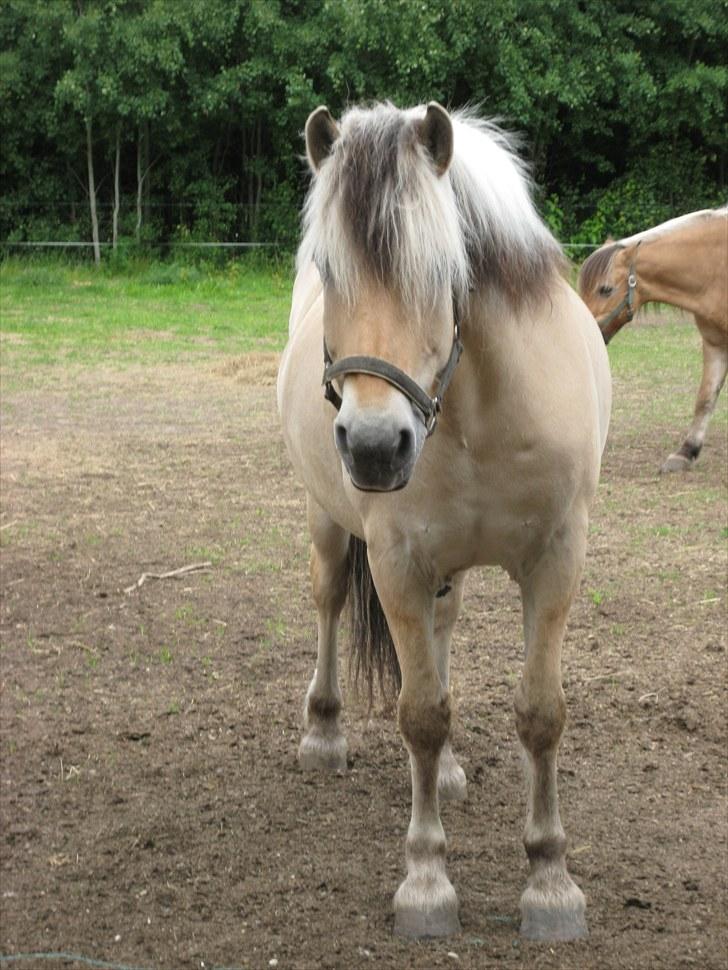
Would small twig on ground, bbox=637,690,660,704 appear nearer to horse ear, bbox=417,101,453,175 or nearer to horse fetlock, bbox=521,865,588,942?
horse fetlock, bbox=521,865,588,942

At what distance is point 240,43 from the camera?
18641 mm

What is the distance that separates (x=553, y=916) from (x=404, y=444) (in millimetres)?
1336

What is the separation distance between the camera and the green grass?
12008 mm

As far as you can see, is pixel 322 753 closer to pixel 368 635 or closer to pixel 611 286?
pixel 368 635

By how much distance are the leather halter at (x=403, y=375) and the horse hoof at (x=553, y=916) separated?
4.13ft

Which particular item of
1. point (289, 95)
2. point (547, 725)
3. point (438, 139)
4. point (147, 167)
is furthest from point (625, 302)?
point (147, 167)

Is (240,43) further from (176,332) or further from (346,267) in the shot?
(346,267)

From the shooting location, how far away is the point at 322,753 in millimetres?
3703

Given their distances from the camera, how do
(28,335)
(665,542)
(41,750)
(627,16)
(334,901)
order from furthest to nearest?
1. (627,16)
2. (28,335)
3. (665,542)
4. (41,750)
5. (334,901)

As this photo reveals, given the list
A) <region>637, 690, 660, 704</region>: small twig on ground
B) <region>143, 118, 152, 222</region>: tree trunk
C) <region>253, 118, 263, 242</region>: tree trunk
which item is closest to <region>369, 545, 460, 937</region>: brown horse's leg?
<region>637, 690, 660, 704</region>: small twig on ground

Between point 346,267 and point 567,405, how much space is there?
737 mm

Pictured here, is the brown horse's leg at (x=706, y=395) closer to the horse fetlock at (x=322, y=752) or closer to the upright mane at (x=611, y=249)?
the upright mane at (x=611, y=249)

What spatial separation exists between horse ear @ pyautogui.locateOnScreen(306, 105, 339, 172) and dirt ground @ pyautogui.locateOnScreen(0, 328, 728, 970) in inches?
69.2

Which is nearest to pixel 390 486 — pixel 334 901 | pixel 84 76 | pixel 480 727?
pixel 334 901
